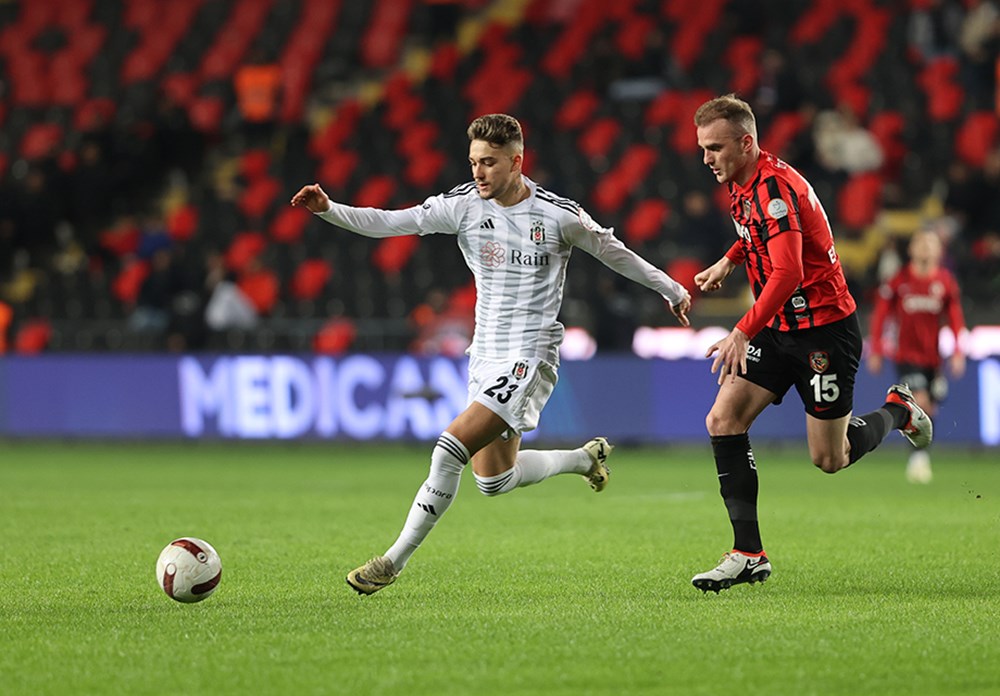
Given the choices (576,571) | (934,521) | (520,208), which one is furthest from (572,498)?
(520,208)

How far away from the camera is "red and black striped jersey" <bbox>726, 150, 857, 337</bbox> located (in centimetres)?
725

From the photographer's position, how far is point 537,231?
765 cm

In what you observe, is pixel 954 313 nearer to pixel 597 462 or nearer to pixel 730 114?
pixel 597 462

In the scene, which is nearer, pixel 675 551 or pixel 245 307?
pixel 675 551

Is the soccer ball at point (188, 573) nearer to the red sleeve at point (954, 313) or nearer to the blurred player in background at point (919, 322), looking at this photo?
the blurred player in background at point (919, 322)

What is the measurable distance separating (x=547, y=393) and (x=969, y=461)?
9.91 meters

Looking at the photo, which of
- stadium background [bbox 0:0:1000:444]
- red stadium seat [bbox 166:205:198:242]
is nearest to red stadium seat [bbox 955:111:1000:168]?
stadium background [bbox 0:0:1000:444]

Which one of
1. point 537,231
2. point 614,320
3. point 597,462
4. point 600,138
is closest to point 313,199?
point 537,231

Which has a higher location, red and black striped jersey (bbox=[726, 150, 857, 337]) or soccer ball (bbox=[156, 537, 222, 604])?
red and black striped jersey (bbox=[726, 150, 857, 337])

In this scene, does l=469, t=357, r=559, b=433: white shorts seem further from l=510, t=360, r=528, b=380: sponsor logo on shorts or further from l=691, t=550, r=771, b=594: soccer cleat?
l=691, t=550, r=771, b=594: soccer cleat

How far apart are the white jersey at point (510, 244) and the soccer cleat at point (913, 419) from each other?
1.92 m

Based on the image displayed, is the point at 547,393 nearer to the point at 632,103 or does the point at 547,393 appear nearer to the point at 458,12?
the point at 632,103

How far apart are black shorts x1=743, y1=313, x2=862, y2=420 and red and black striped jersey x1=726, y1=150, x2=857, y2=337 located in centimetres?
5

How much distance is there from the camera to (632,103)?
2306 centimetres
